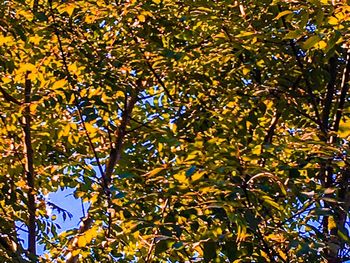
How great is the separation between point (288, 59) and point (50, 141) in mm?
2566

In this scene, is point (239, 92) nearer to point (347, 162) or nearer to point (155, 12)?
point (155, 12)

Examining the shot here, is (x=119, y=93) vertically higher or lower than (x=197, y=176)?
higher

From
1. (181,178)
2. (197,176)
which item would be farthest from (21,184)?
(197,176)

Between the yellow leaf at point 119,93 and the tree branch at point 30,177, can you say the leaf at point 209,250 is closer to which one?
the yellow leaf at point 119,93

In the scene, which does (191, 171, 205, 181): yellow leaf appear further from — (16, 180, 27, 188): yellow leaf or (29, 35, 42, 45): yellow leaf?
(16, 180, 27, 188): yellow leaf

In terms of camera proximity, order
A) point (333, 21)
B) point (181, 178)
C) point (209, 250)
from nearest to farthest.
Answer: point (209, 250), point (181, 178), point (333, 21)

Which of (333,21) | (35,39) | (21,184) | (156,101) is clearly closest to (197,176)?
(333,21)

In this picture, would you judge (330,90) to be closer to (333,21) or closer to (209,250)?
(333,21)

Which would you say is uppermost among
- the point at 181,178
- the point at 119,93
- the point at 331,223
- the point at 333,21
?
the point at 119,93

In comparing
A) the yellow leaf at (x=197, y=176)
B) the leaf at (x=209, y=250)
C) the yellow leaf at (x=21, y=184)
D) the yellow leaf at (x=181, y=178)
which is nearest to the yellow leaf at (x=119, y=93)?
the yellow leaf at (x=21, y=184)

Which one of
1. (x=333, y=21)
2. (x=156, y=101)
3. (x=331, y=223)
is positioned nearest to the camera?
(x=333, y=21)

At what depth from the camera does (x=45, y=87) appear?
4.46 metres

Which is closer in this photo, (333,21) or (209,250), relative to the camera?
(209,250)

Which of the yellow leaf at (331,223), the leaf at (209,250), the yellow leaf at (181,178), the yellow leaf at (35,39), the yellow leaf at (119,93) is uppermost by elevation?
the yellow leaf at (35,39)
